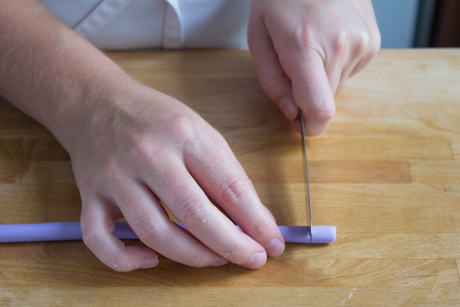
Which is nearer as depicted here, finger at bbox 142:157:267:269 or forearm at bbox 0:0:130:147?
finger at bbox 142:157:267:269

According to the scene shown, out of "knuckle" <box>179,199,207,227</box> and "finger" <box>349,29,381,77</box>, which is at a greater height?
"finger" <box>349,29,381,77</box>

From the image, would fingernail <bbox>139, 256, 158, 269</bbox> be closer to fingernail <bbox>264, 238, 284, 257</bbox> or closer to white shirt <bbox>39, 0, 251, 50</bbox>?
fingernail <bbox>264, 238, 284, 257</bbox>

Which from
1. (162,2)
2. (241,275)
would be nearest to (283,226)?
(241,275)

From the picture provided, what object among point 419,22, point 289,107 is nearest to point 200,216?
point 289,107

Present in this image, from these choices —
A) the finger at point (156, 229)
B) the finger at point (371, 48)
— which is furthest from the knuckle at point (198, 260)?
the finger at point (371, 48)

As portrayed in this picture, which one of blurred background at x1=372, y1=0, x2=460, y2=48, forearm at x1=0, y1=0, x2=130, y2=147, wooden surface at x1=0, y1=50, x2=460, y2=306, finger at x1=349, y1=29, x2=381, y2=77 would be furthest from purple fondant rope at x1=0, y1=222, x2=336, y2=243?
blurred background at x1=372, y1=0, x2=460, y2=48

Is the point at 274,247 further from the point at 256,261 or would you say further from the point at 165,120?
the point at 165,120
